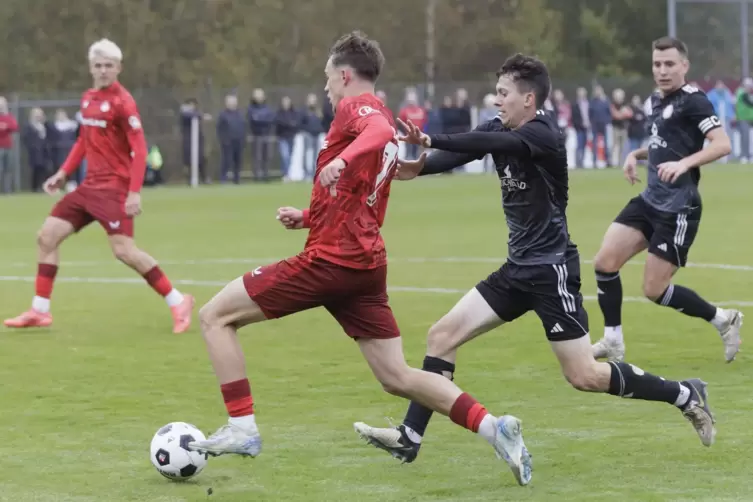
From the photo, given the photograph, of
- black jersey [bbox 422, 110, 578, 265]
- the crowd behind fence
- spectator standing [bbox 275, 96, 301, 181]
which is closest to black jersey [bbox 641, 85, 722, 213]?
black jersey [bbox 422, 110, 578, 265]

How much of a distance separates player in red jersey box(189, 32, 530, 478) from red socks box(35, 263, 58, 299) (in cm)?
532

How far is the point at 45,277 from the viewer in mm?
11664

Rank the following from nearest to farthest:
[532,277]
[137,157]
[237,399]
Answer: [237,399], [532,277], [137,157]

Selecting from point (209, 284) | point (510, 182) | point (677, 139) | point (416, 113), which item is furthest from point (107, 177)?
point (416, 113)

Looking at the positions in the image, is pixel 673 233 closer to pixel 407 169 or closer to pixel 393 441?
pixel 407 169

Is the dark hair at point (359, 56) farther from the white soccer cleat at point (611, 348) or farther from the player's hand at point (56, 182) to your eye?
the player's hand at point (56, 182)

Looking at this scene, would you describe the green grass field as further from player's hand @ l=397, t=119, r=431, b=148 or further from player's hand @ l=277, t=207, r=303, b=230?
player's hand @ l=397, t=119, r=431, b=148

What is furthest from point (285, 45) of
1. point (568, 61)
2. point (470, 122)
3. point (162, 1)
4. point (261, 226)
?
point (261, 226)

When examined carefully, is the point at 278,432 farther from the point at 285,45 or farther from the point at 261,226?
the point at 285,45

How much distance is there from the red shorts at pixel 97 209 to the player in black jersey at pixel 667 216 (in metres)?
3.81

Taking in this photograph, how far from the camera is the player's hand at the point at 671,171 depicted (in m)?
9.05

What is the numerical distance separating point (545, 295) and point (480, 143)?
860 mm

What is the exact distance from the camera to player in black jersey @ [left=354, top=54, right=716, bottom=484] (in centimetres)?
691

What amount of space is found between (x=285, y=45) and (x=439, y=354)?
5647 centimetres
